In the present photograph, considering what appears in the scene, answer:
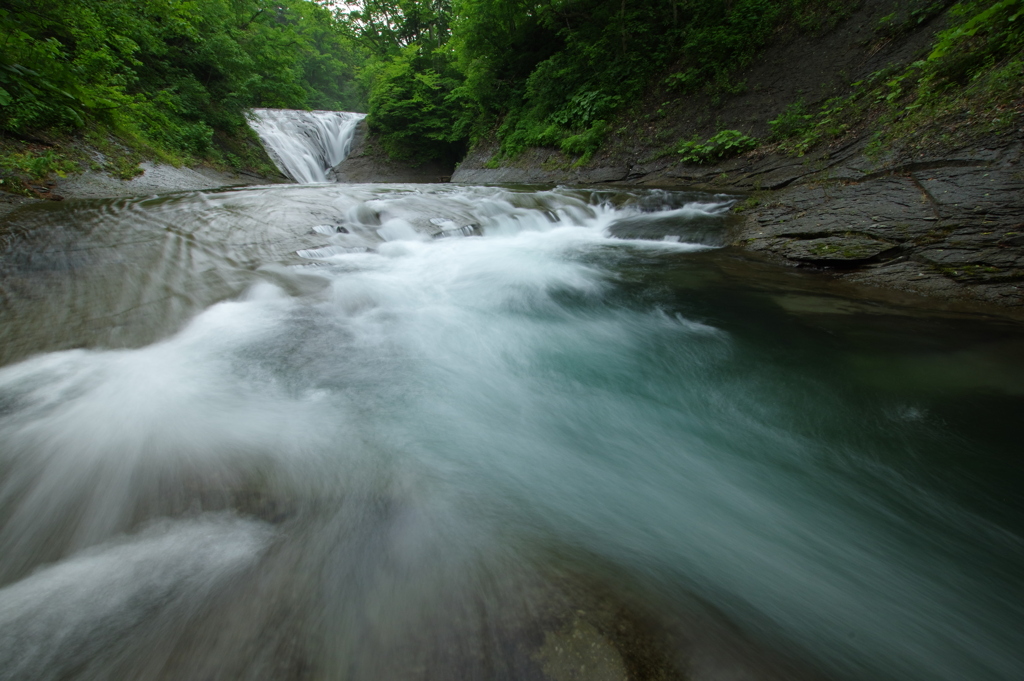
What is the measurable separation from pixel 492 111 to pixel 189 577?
1740 centimetres

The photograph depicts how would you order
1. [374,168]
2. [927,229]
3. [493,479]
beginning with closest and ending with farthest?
[493,479] → [927,229] → [374,168]

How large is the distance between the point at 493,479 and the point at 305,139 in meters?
20.5

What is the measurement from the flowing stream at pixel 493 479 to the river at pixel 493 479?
0.01m

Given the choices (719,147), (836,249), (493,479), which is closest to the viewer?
(493,479)

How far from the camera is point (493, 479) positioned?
2102 mm

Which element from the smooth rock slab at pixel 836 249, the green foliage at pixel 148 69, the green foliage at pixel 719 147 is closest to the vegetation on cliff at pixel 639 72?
the green foliage at pixel 719 147

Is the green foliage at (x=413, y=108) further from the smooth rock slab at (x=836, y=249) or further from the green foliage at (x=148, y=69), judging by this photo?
the smooth rock slab at (x=836, y=249)

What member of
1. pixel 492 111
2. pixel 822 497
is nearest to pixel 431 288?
pixel 822 497

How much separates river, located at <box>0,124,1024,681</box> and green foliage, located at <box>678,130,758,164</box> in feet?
17.8

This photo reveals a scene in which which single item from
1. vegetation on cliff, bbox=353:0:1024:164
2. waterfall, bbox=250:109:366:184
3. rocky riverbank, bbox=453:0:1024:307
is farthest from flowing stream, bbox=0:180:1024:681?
waterfall, bbox=250:109:366:184

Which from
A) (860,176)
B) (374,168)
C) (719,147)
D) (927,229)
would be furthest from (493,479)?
(374,168)

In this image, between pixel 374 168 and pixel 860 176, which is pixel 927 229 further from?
pixel 374 168

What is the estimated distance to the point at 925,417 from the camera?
92.2 inches

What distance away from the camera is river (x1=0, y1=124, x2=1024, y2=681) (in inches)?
49.9
